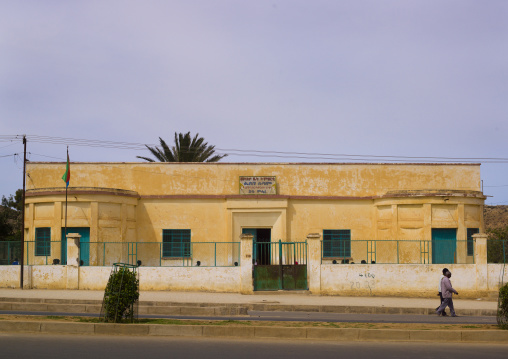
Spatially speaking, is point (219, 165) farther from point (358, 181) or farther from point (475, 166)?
point (475, 166)

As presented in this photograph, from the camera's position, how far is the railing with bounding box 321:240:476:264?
2642 cm

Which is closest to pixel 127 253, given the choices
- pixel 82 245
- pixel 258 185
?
pixel 82 245

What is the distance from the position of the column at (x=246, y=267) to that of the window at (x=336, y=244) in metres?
4.89

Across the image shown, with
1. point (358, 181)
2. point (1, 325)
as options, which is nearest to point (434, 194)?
point (358, 181)

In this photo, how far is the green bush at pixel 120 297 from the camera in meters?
14.1

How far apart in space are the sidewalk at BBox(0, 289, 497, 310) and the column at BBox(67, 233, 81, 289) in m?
0.96

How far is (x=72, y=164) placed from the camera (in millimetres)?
31578

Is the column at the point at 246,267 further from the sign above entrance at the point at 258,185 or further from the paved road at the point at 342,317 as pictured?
the sign above entrance at the point at 258,185

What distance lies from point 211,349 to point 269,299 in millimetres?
10873

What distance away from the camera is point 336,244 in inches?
1191

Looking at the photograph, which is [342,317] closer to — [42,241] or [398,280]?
[398,280]

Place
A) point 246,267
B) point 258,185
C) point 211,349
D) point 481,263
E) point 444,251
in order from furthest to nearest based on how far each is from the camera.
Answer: point 258,185 → point 444,251 → point 481,263 → point 246,267 → point 211,349

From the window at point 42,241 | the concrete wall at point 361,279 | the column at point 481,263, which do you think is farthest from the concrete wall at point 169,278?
the column at point 481,263

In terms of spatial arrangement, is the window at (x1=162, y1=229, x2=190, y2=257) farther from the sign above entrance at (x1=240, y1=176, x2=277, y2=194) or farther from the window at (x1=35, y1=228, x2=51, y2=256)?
the window at (x1=35, y1=228, x2=51, y2=256)
